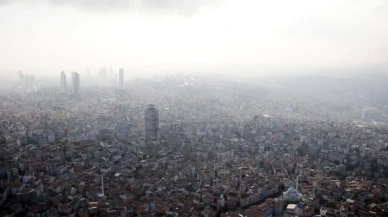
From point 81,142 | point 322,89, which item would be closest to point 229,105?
point 81,142

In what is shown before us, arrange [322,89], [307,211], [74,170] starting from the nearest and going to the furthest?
[307,211], [74,170], [322,89]

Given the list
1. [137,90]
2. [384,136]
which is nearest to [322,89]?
[137,90]

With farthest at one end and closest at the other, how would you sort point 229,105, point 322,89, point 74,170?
point 322,89 < point 229,105 < point 74,170

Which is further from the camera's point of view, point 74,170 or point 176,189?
point 74,170

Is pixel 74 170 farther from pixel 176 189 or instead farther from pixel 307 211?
pixel 307 211

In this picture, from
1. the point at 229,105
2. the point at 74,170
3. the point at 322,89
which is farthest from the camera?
the point at 322,89

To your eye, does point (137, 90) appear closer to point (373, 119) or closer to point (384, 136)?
point (373, 119)

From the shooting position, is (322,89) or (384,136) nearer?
(384,136)

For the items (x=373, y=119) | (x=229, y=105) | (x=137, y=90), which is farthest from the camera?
(x=137, y=90)
